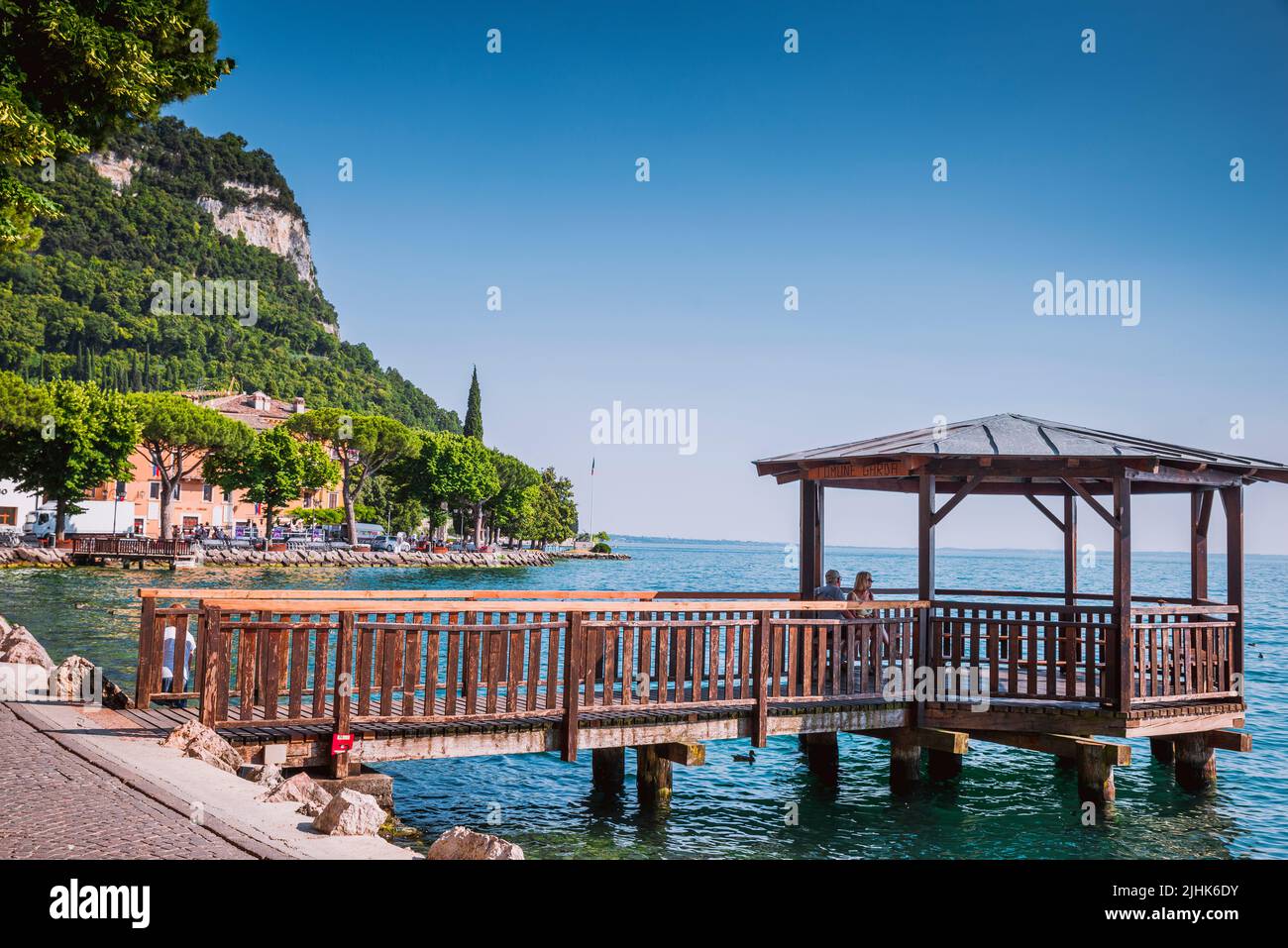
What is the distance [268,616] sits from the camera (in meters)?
9.95

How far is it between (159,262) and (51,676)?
681 ft

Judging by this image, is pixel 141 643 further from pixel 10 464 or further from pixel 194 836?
pixel 10 464

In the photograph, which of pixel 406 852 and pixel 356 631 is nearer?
pixel 406 852

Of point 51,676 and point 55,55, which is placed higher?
point 55,55

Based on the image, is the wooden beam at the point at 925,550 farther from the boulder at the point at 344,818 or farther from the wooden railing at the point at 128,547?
the wooden railing at the point at 128,547

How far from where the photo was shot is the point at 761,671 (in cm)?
1185

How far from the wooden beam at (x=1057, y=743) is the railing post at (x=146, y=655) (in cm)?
939

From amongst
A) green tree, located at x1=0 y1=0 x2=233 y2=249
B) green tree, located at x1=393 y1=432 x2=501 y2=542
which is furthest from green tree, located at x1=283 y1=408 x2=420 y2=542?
green tree, located at x1=0 y1=0 x2=233 y2=249

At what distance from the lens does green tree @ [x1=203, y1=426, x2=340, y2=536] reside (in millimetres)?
80688

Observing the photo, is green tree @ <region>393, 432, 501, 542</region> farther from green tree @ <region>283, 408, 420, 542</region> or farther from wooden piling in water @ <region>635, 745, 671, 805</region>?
wooden piling in water @ <region>635, 745, 671, 805</region>

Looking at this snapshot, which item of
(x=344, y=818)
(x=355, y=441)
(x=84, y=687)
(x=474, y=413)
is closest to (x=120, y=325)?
(x=474, y=413)

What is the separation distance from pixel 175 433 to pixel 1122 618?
243 ft

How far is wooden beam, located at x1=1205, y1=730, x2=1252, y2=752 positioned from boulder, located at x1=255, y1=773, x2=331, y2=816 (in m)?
11.1
